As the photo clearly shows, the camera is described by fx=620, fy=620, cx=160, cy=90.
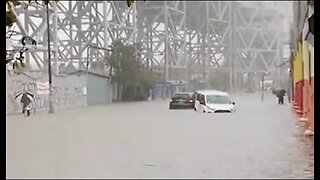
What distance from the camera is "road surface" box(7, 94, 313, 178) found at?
13.8ft

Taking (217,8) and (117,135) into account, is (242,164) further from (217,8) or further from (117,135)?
(117,135)

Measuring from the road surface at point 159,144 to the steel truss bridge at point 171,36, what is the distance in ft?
0.98

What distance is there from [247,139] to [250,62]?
3.68m

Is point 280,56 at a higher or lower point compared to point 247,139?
higher

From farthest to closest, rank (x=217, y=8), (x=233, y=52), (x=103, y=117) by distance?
(x=103, y=117) → (x=217, y=8) → (x=233, y=52)

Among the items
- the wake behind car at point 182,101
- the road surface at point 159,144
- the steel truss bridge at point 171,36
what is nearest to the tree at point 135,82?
the road surface at point 159,144

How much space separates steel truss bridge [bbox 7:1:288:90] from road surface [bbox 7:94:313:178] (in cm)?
30

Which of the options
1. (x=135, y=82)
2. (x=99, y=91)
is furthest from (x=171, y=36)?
(x=99, y=91)

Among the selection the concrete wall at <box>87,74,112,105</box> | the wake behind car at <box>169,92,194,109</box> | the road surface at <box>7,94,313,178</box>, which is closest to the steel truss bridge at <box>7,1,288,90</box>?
the road surface at <box>7,94,313,178</box>

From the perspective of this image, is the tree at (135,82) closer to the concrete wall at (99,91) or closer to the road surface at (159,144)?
the road surface at (159,144)

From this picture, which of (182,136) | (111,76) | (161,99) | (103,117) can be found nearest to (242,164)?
(161,99)

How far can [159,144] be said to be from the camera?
615cm

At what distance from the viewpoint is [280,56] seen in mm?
3809

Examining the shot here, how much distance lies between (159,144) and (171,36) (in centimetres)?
342
